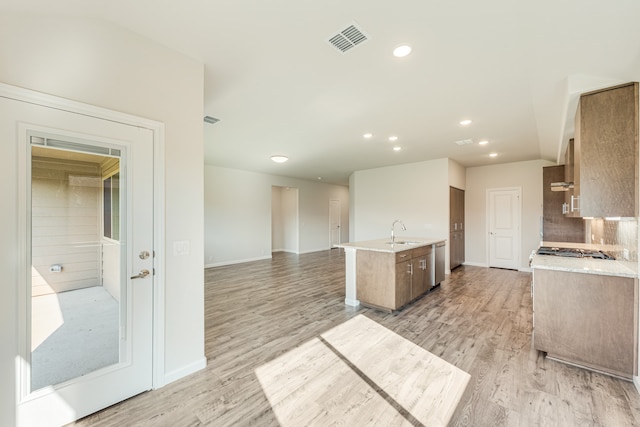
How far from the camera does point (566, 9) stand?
178cm

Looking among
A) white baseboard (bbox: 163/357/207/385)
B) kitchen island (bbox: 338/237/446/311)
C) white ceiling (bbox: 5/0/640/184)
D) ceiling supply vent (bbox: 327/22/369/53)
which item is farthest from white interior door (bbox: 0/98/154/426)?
kitchen island (bbox: 338/237/446/311)

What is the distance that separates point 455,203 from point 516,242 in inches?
68.5

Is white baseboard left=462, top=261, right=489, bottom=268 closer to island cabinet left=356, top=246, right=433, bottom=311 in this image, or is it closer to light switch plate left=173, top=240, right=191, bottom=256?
island cabinet left=356, top=246, right=433, bottom=311

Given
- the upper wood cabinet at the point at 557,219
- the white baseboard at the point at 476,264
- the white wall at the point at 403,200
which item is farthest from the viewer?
the white baseboard at the point at 476,264

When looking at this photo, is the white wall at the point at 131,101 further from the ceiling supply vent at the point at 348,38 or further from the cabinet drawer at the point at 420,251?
the cabinet drawer at the point at 420,251

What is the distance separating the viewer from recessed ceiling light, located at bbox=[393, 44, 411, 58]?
7.34 ft

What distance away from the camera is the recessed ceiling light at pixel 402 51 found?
2.24 m

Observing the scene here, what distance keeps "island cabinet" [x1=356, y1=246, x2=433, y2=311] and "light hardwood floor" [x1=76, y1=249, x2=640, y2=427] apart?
6.9 inches

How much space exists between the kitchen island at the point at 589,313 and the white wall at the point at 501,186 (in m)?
4.34

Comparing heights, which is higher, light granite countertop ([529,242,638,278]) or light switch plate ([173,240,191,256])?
light switch plate ([173,240,191,256])

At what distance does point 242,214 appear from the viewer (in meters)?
7.91

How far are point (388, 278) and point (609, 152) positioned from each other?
2537 millimetres

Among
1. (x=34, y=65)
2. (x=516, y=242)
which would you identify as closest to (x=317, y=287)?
(x=34, y=65)

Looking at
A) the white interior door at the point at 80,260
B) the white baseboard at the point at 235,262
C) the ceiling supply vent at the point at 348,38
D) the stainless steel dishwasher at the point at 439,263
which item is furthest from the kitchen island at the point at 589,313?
the white baseboard at the point at 235,262
